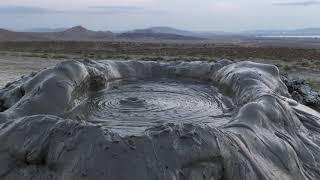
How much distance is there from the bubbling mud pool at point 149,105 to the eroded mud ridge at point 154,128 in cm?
1

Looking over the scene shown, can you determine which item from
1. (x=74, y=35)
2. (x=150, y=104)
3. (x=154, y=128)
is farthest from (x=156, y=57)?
(x=74, y=35)

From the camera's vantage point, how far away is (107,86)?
23.7 feet

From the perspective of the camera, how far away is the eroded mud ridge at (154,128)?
3.60m

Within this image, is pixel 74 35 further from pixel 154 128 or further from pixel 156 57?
pixel 154 128

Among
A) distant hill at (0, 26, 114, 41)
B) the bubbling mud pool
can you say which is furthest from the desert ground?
distant hill at (0, 26, 114, 41)

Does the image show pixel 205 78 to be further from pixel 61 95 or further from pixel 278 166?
pixel 278 166

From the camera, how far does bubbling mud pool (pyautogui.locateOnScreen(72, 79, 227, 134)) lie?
5324 millimetres

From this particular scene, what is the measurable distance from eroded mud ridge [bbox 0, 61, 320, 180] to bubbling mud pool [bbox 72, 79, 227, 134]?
13 millimetres

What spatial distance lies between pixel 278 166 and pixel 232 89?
230cm

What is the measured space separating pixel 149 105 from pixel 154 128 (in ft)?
6.97

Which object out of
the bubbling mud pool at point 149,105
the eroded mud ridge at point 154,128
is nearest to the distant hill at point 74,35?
the bubbling mud pool at point 149,105

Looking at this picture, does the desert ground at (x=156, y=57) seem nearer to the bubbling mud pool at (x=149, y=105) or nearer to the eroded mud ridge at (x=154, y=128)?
the bubbling mud pool at (x=149, y=105)

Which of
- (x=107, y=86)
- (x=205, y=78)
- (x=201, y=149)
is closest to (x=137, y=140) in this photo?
(x=201, y=149)

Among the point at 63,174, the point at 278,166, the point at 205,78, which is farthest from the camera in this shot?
the point at 205,78
